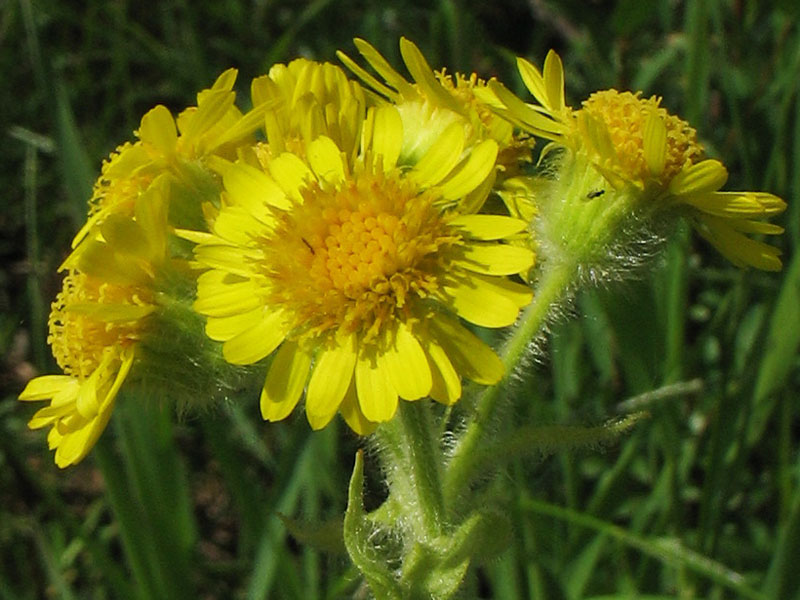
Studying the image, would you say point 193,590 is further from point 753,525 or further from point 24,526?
point 753,525

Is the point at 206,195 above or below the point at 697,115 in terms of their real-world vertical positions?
above

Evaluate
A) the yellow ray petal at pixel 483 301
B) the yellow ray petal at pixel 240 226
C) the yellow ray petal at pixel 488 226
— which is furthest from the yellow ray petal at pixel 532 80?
the yellow ray petal at pixel 240 226

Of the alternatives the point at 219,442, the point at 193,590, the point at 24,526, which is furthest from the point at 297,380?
the point at 24,526

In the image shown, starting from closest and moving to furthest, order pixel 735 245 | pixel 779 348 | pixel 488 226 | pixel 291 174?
pixel 488 226, pixel 291 174, pixel 735 245, pixel 779 348

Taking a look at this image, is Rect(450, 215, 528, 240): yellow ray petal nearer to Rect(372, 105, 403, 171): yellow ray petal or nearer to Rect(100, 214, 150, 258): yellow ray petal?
Rect(372, 105, 403, 171): yellow ray petal

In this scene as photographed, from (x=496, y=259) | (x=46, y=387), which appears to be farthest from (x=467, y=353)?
(x=46, y=387)

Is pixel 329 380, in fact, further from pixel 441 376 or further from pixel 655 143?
pixel 655 143
